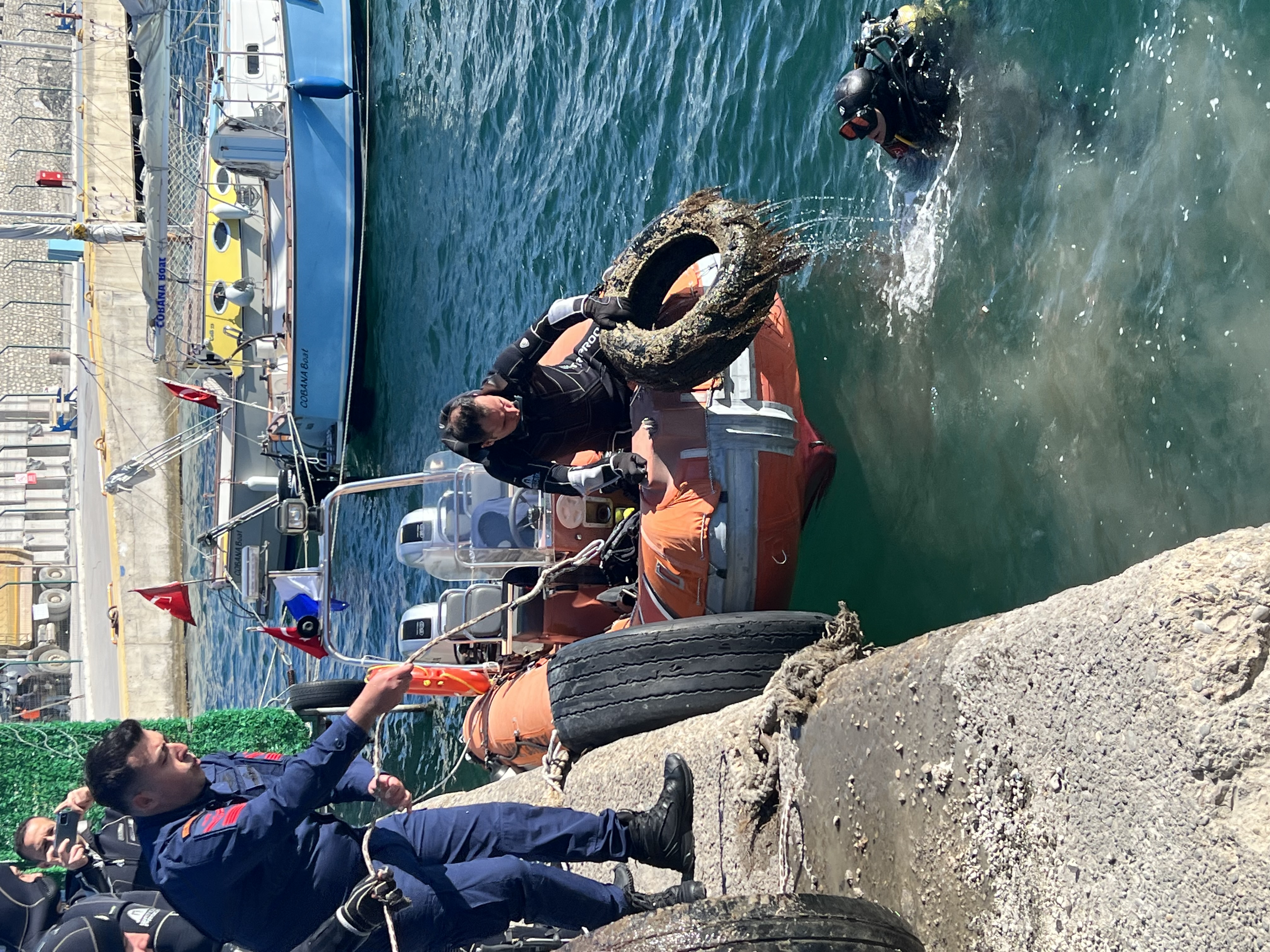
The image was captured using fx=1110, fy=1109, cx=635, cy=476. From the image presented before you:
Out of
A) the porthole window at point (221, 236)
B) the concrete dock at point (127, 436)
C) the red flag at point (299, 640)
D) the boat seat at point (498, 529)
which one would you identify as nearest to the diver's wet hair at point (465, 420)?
the boat seat at point (498, 529)

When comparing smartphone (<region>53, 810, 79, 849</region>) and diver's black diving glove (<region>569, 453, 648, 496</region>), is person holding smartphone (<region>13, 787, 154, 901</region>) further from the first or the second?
diver's black diving glove (<region>569, 453, 648, 496</region>)

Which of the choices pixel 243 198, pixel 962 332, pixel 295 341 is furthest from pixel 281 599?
pixel 962 332

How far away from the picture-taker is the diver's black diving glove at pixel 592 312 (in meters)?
5.79

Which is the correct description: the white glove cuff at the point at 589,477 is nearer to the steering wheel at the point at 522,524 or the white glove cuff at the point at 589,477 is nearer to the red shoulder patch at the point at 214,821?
the steering wheel at the point at 522,524

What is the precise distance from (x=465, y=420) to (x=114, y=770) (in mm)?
2565

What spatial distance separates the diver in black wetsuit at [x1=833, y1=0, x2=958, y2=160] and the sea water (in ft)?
0.46

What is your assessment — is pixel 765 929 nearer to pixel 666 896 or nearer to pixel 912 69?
pixel 666 896

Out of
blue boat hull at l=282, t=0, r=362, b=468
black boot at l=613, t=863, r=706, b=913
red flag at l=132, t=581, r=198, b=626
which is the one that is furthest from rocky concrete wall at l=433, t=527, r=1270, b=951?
red flag at l=132, t=581, r=198, b=626

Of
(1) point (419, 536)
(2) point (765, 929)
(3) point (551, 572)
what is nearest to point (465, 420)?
(3) point (551, 572)

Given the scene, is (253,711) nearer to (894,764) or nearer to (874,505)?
(874,505)

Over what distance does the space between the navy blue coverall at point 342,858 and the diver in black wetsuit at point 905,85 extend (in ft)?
12.8

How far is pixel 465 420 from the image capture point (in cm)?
597

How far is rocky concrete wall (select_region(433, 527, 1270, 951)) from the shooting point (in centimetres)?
231

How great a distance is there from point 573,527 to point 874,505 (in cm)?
194
